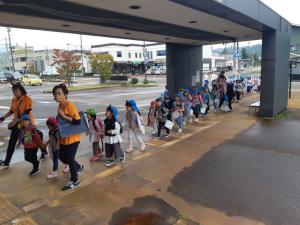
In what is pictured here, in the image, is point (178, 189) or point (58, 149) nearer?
point (178, 189)

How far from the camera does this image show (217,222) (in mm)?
3785

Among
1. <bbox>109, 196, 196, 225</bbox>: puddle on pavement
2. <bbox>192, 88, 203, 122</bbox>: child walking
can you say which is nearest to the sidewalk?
<bbox>109, 196, 196, 225</bbox>: puddle on pavement

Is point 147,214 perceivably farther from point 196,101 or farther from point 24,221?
point 196,101

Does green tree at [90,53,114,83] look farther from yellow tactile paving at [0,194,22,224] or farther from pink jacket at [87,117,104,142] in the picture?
yellow tactile paving at [0,194,22,224]

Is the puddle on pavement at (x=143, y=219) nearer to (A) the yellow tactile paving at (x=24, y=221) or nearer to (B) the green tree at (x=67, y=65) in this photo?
(A) the yellow tactile paving at (x=24, y=221)

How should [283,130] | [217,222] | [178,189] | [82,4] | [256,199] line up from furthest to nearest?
[283,130] < [82,4] < [178,189] < [256,199] < [217,222]

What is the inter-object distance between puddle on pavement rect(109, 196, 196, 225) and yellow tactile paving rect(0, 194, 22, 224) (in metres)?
1.53

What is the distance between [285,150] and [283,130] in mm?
2217

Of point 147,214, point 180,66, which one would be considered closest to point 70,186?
point 147,214

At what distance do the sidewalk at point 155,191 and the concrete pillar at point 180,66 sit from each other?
7358 millimetres

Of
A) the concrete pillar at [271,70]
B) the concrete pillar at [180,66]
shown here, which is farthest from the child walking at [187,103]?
the concrete pillar at [180,66]

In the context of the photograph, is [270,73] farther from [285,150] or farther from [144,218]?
[144,218]

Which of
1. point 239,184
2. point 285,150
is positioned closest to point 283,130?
point 285,150

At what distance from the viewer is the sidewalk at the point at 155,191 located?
3.97 metres
